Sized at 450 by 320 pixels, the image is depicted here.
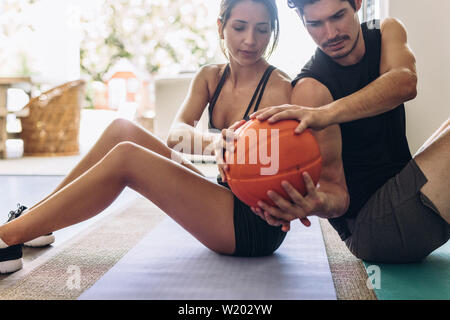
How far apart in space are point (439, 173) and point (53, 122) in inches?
189

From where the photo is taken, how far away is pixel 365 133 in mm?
1426

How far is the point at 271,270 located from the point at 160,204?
42 cm

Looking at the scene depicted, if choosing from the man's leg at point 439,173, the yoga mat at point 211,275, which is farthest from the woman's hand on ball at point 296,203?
the man's leg at point 439,173

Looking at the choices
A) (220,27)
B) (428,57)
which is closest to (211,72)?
(220,27)

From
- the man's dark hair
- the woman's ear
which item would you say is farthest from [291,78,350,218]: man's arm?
the woman's ear

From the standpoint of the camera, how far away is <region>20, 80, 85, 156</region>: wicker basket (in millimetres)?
5305

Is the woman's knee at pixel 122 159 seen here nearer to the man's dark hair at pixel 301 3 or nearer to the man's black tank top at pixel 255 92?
the man's black tank top at pixel 255 92

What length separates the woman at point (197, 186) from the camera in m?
1.46

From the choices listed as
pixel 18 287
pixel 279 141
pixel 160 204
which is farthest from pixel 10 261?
pixel 279 141

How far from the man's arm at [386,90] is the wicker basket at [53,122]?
4612mm

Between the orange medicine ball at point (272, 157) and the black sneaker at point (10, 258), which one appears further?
the black sneaker at point (10, 258)

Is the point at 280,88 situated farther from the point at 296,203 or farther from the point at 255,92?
the point at 296,203

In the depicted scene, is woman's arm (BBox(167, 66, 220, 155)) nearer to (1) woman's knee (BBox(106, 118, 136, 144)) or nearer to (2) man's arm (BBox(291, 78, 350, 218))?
(1) woman's knee (BBox(106, 118, 136, 144))

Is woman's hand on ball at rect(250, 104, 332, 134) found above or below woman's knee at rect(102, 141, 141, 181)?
above
